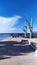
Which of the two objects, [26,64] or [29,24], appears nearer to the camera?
[26,64]

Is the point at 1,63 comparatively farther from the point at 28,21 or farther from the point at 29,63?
the point at 28,21

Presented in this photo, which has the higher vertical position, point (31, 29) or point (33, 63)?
point (31, 29)

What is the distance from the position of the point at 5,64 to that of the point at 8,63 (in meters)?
0.29

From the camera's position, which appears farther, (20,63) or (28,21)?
(28,21)

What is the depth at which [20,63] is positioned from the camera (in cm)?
931

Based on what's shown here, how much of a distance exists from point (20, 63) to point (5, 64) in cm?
93

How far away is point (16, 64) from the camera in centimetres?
909

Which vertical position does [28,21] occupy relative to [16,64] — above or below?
above

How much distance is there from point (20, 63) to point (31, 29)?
115 ft

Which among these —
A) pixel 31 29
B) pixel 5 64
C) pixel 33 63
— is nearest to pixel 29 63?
pixel 33 63

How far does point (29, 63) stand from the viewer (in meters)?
9.26

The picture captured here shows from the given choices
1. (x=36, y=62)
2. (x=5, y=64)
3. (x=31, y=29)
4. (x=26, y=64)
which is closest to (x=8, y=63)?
(x=5, y=64)

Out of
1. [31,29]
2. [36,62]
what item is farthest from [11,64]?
[31,29]

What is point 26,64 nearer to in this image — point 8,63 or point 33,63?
point 33,63
